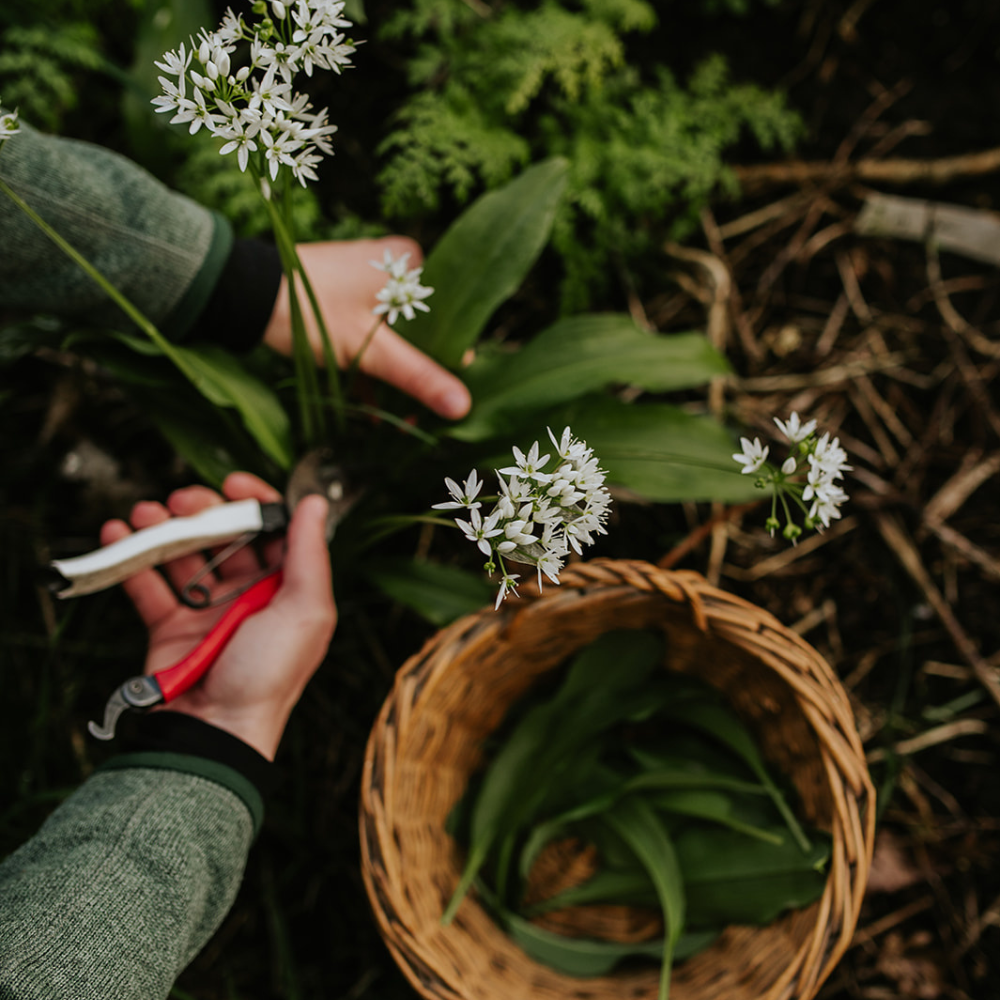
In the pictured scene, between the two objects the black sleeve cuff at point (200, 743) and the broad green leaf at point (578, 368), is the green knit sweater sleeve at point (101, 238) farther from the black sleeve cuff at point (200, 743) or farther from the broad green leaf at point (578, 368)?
the black sleeve cuff at point (200, 743)

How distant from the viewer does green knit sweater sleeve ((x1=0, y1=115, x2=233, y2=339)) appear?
1.14 meters

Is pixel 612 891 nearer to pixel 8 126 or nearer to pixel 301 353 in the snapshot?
pixel 301 353

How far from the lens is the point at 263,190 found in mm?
790

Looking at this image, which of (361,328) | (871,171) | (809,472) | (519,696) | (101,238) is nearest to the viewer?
(809,472)

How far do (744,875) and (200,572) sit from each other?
0.98 m

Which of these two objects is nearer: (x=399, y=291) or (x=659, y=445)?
(x=399, y=291)

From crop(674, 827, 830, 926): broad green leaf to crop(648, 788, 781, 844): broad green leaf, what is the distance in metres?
0.03

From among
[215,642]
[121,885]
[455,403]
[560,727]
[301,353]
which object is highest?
[301,353]

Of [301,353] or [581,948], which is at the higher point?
[301,353]

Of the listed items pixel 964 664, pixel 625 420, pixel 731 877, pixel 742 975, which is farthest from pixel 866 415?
pixel 742 975

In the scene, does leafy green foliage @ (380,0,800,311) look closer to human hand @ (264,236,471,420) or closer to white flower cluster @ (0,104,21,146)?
human hand @ (264,236,471,420)

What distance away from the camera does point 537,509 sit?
73cm

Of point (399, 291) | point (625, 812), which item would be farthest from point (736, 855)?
point (399, 291)

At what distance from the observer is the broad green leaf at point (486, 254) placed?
4.09ft
